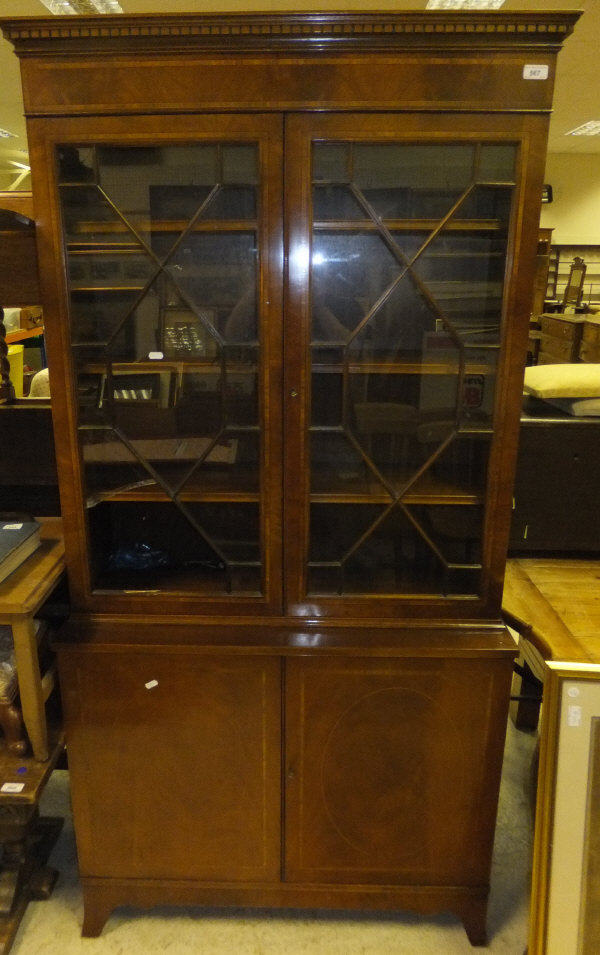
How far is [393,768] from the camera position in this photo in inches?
62.4

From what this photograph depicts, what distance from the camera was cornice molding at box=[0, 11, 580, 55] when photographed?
1191 millimetres

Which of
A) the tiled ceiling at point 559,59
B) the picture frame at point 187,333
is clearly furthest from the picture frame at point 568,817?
the tiled ceiling at point 559,59

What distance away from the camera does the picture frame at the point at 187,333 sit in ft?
4.65

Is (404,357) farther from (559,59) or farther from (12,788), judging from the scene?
(559,59)

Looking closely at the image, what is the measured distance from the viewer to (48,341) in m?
1.38

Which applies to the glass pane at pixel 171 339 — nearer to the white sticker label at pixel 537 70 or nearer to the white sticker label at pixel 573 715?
the white sticker label at pixel 537 70

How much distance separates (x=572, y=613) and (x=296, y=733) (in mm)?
738

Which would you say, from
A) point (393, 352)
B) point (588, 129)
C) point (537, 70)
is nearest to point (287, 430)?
point (393, 352)

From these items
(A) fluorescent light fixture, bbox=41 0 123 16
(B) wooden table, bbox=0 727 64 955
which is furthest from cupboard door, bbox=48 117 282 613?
(A) fluorescent light fixture, bbox=41 0 123 16

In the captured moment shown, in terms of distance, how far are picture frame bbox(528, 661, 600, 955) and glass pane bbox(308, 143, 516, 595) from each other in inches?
12.4

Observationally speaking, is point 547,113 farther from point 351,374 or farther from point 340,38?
point 351,374

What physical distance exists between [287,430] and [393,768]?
2.85 feet

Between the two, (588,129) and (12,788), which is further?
(588,129)

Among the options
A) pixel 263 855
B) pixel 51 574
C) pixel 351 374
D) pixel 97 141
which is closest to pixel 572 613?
pixel 351 374
